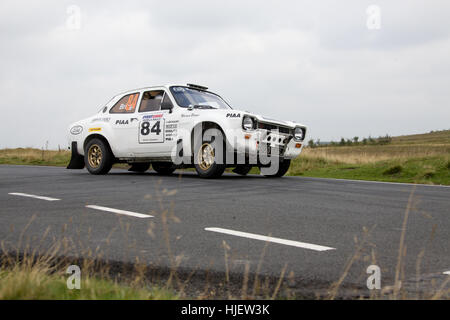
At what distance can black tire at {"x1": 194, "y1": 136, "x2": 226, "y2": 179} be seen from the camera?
10141 mm

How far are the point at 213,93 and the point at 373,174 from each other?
7.09 meters

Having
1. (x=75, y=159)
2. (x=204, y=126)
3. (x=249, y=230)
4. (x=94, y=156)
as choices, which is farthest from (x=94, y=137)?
(x=249, y=230)

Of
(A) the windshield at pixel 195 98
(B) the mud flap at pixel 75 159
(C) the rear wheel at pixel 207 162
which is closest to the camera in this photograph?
(C) the rear wheel at pixel 207 162

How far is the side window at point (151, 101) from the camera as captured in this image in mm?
11406

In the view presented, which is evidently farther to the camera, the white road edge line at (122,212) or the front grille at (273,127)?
the front grille at (273,127)

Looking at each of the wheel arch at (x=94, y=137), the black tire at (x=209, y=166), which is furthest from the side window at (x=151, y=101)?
the black tire at (x=209, y=166)

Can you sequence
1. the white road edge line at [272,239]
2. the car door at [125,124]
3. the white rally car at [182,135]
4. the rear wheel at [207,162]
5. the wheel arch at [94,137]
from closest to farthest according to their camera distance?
the white road edge line at [272,239] → the white rally car at [182,135] → the rear wheel at [207,162] → the car door at [125,124] → the wheel arch at [94,137]

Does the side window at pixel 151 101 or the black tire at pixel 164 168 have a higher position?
the side window at pixel 151 101

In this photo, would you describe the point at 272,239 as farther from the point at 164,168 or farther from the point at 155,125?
the point at 164,168

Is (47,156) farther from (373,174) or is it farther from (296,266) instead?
(296,266)

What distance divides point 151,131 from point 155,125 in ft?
0.55

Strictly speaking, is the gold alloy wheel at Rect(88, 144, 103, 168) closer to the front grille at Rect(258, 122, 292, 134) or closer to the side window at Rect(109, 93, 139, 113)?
the side window at Rect(109, 93, 139, 113)

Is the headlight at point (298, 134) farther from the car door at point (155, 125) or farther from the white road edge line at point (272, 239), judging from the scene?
the white road edge line at point (272, 239)
